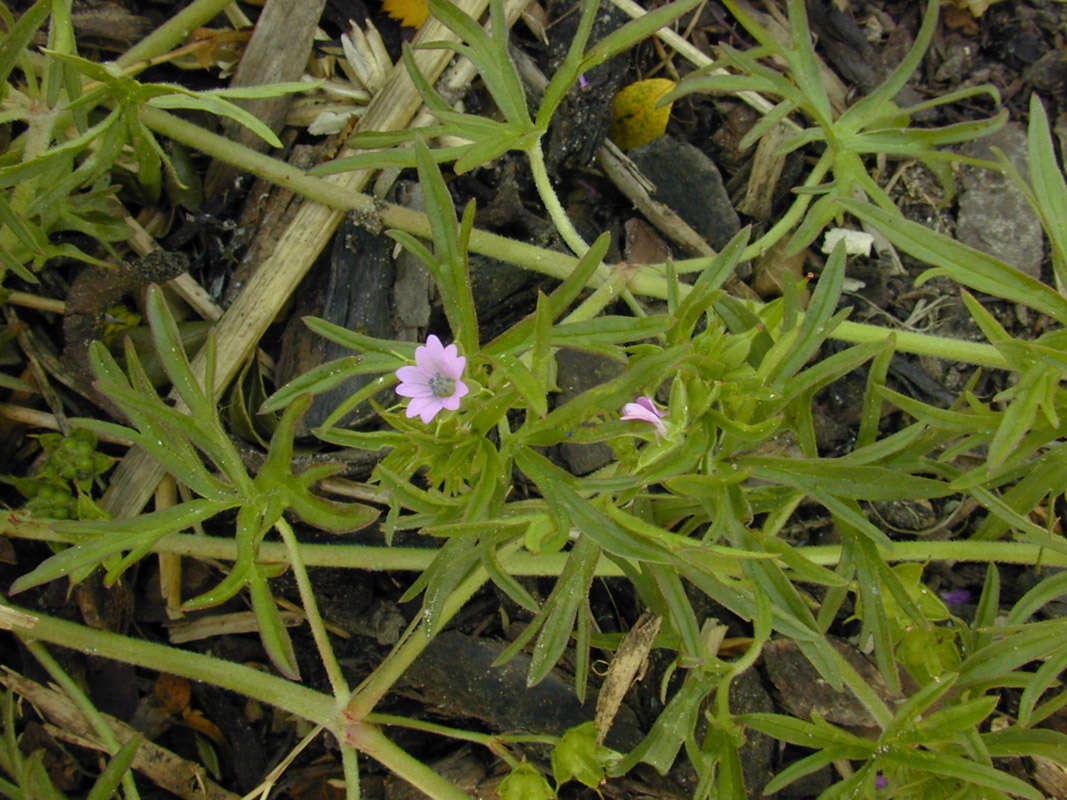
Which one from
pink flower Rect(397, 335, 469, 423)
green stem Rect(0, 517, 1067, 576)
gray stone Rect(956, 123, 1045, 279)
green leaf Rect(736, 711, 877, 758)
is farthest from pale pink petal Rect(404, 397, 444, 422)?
gray stone Rect(956, 123, 1045, 279)

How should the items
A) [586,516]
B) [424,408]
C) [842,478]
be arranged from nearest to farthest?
[424,408] < [586,516] < [842,478]

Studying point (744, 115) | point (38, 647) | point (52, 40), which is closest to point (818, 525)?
point (744, 115)

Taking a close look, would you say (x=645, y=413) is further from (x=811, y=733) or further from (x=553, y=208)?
(x=811, y=733)

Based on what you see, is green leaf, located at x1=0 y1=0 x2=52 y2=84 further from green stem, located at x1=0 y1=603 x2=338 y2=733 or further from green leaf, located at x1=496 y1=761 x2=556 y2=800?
green leaf, located at x1=496 y1=761 x2=556 y2=800

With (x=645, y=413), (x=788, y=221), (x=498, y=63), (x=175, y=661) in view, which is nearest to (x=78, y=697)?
(x=175, y=661)

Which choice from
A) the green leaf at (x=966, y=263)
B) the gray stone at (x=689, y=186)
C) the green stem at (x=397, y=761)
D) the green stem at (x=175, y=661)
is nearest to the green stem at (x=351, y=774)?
the green stem at (x=397, y=761)

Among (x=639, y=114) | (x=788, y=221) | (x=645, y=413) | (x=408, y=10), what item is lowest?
(x=645, y=413)
